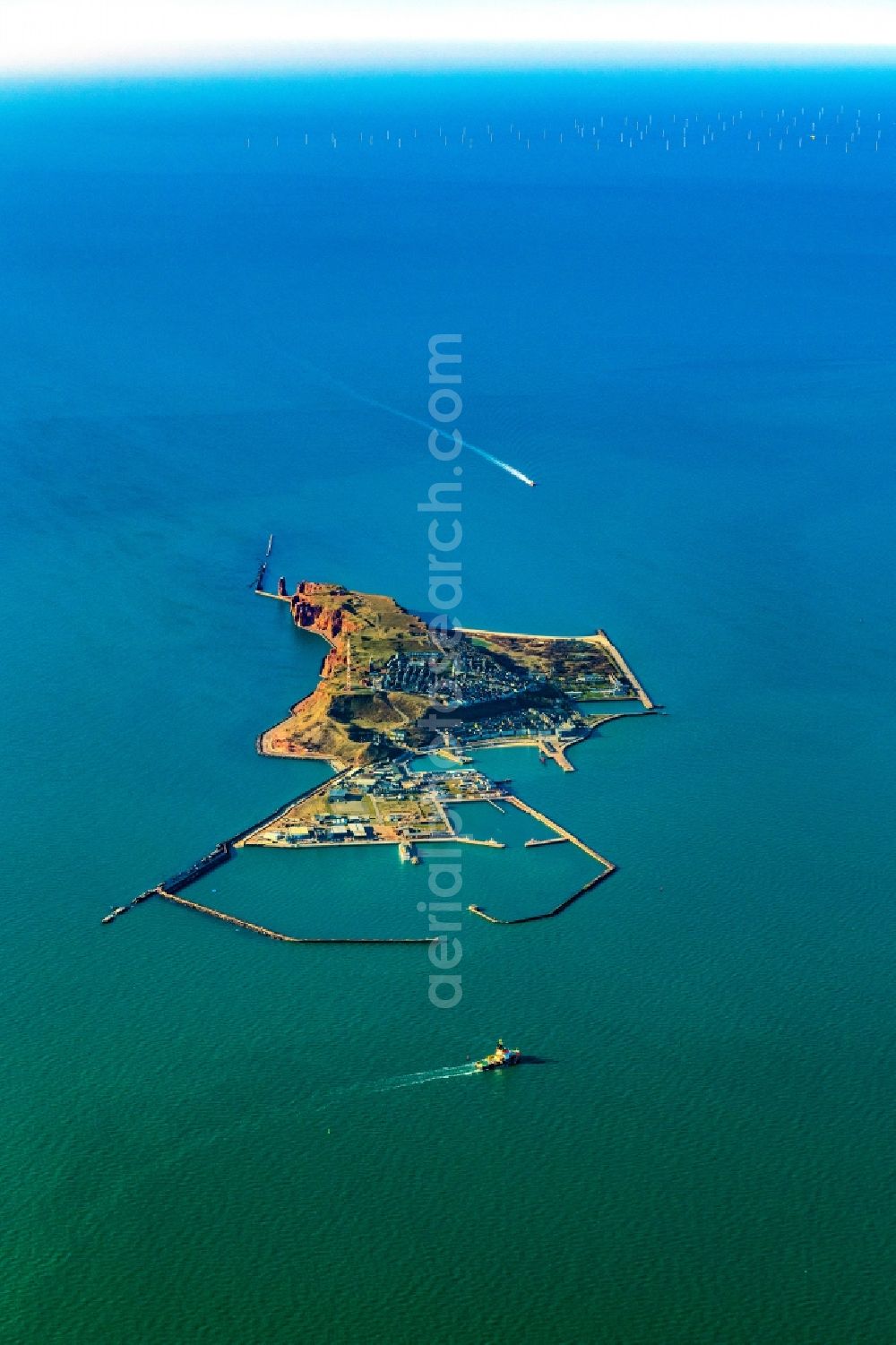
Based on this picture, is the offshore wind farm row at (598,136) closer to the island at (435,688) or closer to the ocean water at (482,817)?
the ocean water at (482,817)

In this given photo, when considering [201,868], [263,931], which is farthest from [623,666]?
[263,931]

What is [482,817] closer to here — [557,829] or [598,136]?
[557,829]

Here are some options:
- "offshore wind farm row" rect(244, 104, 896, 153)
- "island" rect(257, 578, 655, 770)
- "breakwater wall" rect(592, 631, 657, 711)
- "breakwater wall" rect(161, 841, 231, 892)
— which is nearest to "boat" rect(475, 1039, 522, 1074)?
"breakwater wall" rect(161, 841, 231, 892)

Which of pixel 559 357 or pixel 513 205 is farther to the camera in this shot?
pixel 513 205

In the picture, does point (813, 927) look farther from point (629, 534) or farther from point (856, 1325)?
point (629, 534)

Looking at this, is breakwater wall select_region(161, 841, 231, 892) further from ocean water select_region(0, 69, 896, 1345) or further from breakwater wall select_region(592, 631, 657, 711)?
breakwater wall select_region(592, 631, 657, 711)

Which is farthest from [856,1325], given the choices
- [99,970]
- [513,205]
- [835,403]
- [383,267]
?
[513,205]

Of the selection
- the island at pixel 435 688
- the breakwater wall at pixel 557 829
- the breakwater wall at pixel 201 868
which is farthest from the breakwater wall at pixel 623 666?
the breakwater wall at pixel 201 868
